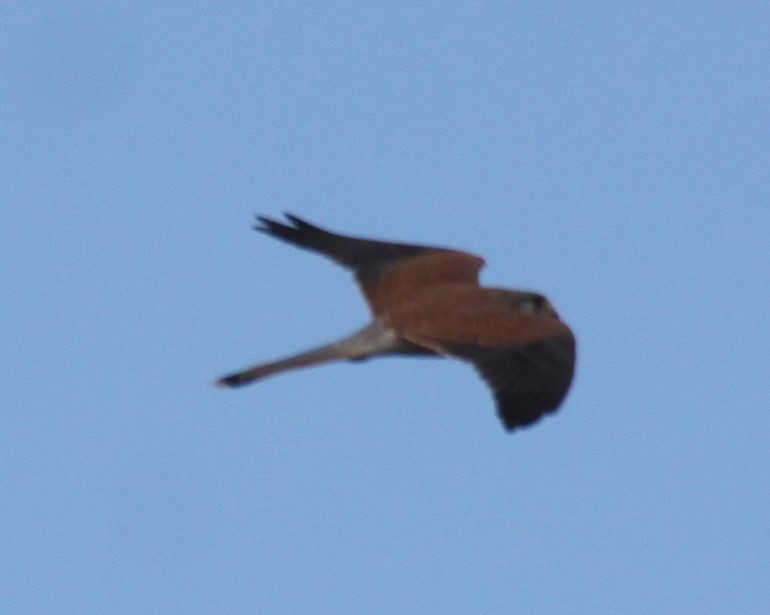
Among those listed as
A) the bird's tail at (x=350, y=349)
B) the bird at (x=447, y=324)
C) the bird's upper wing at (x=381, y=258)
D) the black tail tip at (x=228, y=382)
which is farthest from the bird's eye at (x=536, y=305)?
the black tail tip at (x=228, y=382)

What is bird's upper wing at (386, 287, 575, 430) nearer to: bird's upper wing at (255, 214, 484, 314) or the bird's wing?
the bird's wing

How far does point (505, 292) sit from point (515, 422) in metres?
1.69

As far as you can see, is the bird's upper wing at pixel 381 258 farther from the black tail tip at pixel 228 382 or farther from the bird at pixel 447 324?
the black tail tip at pixel 228 382

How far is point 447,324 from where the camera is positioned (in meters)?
15.7

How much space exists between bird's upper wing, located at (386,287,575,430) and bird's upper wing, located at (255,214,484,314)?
0.64m

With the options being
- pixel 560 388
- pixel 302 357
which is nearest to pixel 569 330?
pixel 560 388

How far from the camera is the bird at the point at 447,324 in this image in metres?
15.3

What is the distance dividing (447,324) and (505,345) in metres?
0.44

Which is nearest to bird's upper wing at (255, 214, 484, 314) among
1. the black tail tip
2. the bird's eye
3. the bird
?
the bird

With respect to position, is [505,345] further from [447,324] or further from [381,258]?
[381,258]

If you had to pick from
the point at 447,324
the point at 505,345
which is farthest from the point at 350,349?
the point at 505,345

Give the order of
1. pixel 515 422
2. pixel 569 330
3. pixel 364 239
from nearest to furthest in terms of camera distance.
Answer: pixel 515 422, pixel 569 330, pixel 364 239

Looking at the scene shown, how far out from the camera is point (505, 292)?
16469 millimetres

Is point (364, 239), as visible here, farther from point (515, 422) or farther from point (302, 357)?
point (515, 422)
